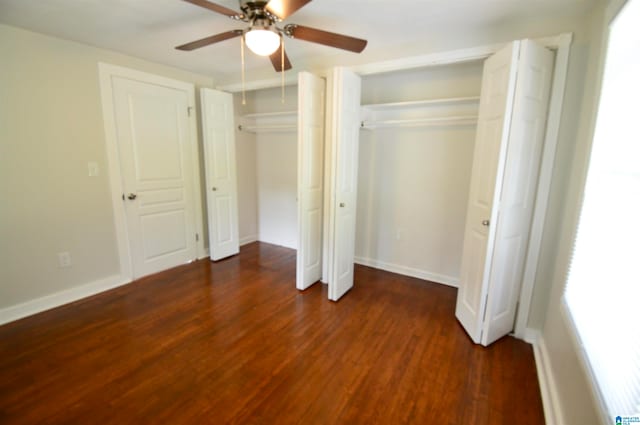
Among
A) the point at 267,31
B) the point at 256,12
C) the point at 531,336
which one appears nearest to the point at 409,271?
the point at 531,336

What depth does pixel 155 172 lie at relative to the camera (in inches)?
129

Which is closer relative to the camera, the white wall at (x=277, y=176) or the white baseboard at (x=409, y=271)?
the white baseboard at (x=409, y=271)

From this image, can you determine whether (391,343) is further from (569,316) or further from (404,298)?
(569,316)

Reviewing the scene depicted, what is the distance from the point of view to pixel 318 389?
1742 mm

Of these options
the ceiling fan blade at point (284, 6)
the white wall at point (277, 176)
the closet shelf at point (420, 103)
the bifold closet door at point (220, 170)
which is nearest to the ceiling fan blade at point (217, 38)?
the ceiling fan blade at point (284, 6)

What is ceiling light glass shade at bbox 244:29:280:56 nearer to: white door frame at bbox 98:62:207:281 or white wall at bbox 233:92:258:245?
white door frame at bbox 98:62:207:281

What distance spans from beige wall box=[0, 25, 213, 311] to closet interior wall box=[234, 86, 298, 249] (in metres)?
1.64

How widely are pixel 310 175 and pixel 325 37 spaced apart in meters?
1.29

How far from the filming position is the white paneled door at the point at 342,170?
2.49 m

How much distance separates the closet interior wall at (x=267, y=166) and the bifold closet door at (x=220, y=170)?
37cm

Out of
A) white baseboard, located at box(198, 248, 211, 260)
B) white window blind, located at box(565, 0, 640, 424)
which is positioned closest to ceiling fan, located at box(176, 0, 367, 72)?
white window blind, located at box(565, 0, 640, 424)

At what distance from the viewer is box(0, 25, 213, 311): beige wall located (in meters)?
2.32

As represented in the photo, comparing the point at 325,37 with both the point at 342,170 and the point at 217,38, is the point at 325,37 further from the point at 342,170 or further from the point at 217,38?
the point at 342,170
